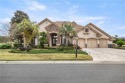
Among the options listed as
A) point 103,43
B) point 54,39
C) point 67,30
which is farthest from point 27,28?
point 103,43

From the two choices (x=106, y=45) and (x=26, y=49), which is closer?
(x=26, y=49)

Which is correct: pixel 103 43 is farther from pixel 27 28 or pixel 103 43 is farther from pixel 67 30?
pixel 27 28

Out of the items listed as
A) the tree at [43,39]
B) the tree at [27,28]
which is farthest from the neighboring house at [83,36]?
the tree at [27,28]

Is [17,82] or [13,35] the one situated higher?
[13,35]

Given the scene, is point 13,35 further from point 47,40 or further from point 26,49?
point 26,49

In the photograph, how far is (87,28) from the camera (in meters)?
57.7


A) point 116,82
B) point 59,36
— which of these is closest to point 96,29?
point 59,36

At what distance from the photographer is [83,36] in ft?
189

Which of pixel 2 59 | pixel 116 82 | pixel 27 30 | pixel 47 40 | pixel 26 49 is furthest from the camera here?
pixel 47 40

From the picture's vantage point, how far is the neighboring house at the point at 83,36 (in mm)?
54906

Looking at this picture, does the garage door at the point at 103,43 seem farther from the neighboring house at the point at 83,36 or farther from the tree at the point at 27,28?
the tree at the point at 27,28

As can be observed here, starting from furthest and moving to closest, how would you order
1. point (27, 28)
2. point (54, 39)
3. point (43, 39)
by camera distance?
1. point (54, 39)
2. point (43, 39)
3. point (27, 28)

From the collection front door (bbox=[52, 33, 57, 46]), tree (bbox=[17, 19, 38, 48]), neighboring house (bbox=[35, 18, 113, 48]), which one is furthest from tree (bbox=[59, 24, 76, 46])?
tree (bbox=[17, 19, 38, 48])

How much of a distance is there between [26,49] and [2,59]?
1031 centimetres
